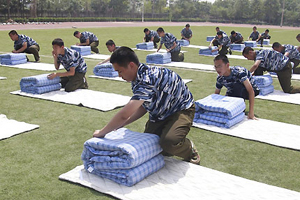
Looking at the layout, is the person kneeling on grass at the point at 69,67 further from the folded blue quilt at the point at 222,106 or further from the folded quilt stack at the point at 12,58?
the folded quilt stack at the point at 12,58

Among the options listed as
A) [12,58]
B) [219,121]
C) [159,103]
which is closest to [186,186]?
[159,103]

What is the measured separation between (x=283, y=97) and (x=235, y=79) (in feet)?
8.04

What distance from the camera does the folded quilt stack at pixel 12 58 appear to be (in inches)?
451

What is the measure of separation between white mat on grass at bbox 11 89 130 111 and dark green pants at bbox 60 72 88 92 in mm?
127

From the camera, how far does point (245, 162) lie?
4.30m

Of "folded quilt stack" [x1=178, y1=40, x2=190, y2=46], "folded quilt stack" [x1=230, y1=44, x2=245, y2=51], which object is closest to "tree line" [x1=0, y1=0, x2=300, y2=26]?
"folded quilt stack" [x1=178, y1=40, x2=190, y2=46]

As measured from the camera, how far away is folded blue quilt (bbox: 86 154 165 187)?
11.5 feet

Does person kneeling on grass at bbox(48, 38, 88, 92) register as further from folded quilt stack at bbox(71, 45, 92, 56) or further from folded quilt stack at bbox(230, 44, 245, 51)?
folded quilt stack at bbox(230, 44, 245, 51)

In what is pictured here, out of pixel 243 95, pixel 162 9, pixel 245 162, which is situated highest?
pixel 162 9

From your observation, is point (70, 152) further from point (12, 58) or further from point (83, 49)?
point (83, 49)

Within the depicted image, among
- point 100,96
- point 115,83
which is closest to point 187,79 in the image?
point 115,83

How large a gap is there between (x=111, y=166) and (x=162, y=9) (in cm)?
11498

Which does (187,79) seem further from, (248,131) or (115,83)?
(248,131)

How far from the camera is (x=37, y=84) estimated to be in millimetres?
7559
